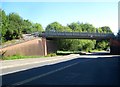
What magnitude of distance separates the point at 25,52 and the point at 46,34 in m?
19.9

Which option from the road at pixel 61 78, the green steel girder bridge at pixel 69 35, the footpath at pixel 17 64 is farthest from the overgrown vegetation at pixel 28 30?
the road at pixel 61 78

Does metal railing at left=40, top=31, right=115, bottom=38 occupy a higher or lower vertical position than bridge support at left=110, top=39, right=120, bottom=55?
higher

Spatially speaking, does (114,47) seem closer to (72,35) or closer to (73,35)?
(73,35)

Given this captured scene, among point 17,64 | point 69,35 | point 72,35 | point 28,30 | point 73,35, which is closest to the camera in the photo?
point 17,64

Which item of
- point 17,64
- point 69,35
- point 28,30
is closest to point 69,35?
point 69,35

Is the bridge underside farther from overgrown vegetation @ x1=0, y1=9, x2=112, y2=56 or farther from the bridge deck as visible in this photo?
overgrown vegetation @ x1=0, y1=9, x2=112, y2=56

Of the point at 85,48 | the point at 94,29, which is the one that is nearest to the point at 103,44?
the point at 94,29

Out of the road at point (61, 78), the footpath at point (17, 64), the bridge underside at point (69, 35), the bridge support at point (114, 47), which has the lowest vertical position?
the road at point (61, 78)

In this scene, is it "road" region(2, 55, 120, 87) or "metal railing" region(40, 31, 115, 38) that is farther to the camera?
"metal railing" region(40, 31, 115, 38)

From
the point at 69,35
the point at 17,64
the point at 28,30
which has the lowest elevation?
the point at 17,64

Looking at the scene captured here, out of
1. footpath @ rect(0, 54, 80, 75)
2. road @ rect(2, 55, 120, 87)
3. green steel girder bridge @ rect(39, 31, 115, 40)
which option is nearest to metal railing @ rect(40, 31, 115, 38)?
green steel girder bridge @ rect(39, 31, 115, 40)

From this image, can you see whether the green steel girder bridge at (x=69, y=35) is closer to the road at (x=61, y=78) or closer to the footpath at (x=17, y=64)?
the footpath at (x=17, y=64)

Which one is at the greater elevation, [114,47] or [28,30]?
[28,30]

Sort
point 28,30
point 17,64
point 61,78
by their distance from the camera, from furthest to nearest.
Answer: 1. point 28,30
2. point 17,64
3. point 61,78
